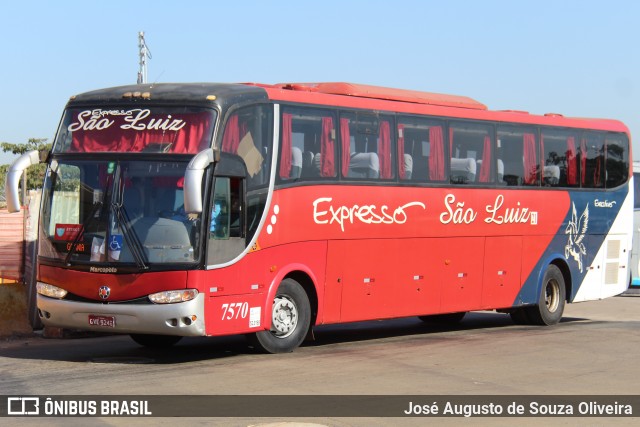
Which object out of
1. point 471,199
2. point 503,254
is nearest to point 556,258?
point 503,254

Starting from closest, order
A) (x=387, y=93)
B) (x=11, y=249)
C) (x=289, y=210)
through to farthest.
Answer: (x=289, y=210) → (x=387, y=93) → (x=11, y=249)

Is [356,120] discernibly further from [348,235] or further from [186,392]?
[186,392]

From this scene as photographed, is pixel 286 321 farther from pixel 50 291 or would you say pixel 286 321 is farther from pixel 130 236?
pixel 50 291

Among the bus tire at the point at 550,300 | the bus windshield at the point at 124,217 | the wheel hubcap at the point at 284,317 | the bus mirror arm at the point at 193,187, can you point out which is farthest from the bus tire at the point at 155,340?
the bus tire at the point at 550,300

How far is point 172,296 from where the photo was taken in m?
13.6

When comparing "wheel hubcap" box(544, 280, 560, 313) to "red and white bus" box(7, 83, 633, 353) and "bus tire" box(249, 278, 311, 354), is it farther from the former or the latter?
"bus tire" box(249, 278, 311, 354)

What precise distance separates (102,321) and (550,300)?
1029 cm

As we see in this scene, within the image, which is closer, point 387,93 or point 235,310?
point 235,310

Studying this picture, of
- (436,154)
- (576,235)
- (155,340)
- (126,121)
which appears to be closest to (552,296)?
(576,235)

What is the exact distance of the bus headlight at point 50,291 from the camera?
46.8ft

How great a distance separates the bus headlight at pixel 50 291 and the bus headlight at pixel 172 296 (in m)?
1.42

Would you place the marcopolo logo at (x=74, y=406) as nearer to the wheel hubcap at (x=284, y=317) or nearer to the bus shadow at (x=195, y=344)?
the bus shadow at (x=195, y=344)

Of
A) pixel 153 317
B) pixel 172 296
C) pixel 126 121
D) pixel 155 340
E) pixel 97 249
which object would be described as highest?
pixel 126 121

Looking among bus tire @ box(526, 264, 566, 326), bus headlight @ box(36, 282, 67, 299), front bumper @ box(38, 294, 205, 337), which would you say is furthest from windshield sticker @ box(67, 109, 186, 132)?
bus tire @ box(526, 264, 566, 326)
